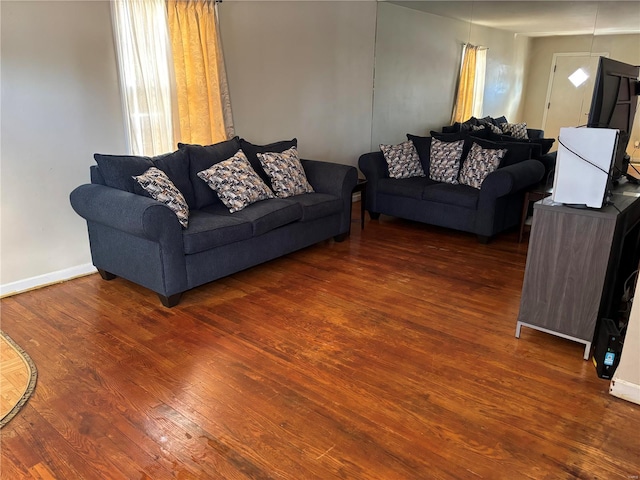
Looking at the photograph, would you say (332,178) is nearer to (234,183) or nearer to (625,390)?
(234,183)

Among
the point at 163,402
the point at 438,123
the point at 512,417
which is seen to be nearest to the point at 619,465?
the point at 512,417

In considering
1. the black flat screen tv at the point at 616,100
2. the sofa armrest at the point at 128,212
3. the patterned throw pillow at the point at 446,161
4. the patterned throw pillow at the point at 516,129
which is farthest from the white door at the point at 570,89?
the sofa armrest at the point at 128,212

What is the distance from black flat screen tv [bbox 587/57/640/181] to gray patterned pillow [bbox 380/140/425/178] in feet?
7.53

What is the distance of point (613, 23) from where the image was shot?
487cm

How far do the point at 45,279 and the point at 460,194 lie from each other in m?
3.51

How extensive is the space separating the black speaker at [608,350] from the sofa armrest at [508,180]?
2.00 meters

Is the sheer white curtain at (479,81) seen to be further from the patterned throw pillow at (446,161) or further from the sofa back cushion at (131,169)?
the sofa back cushion at (131,169)

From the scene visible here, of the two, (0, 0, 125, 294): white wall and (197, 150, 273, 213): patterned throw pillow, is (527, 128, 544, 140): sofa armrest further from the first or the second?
(0, 0, 125, 294): white wall

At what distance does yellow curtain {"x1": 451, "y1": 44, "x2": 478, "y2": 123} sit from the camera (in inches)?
229

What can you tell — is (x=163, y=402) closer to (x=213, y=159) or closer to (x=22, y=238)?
(x=22, y=238)

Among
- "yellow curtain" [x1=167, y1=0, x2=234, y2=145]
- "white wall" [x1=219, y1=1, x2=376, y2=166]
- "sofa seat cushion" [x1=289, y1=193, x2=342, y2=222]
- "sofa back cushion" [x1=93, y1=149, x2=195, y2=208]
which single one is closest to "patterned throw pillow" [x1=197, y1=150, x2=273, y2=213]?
"sofa back cushion" [x1=93, y1=149, x2=195, y2=208]

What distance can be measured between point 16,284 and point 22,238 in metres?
0.32

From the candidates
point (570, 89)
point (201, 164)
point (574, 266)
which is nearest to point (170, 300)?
point (201, 164)

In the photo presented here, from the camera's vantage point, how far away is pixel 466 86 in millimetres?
5898
